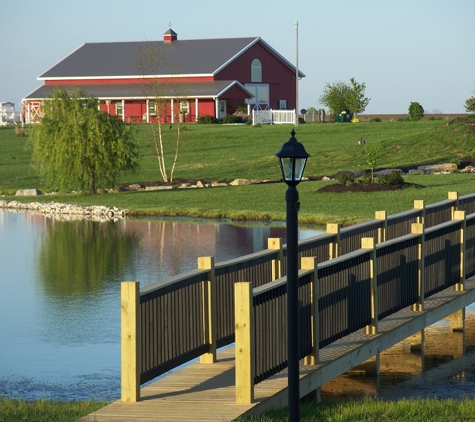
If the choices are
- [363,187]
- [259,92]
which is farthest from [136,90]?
[363,187]

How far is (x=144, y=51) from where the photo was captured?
252 ft

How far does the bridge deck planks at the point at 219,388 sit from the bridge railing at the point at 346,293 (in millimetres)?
145

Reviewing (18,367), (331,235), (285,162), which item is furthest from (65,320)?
(285,162)

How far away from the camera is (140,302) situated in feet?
29.8

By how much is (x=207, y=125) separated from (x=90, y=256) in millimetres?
45385

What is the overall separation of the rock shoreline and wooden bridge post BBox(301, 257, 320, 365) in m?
21.6

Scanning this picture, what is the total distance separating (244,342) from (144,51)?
69.4 meters

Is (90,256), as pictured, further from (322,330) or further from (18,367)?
(322,330)

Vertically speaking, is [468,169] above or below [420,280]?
above

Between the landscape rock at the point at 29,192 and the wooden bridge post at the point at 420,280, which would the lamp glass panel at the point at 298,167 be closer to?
the wooden bridge post at the point at 420,280

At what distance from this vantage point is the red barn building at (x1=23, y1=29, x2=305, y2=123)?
74812mm

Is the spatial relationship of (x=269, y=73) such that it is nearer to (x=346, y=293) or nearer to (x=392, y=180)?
(x=392, y=180)

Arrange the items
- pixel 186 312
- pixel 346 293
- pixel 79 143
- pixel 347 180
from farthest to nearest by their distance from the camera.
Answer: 1. pixel 79 143
2. pixel 347 180
3. pixel 346 293
4. pixel 186 312

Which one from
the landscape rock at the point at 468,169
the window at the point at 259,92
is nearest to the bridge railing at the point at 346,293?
the landscape rock at the point at 468,169
